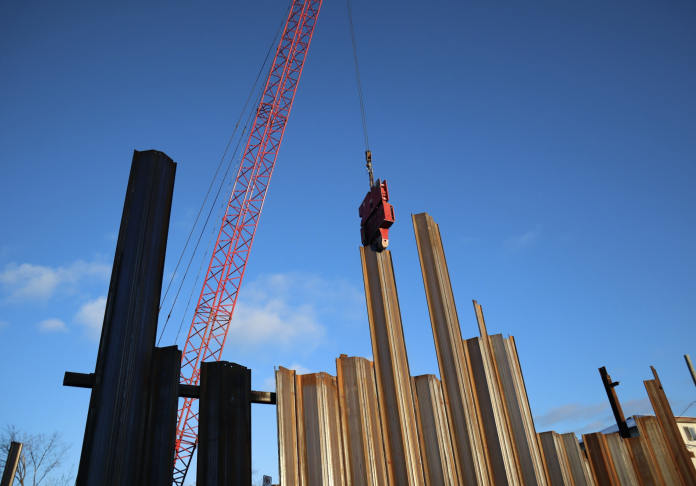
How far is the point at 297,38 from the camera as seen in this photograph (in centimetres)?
3362

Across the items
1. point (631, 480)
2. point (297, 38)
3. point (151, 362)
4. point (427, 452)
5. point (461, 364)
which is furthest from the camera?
point (297, 38)

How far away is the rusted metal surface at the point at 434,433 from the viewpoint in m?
6.43

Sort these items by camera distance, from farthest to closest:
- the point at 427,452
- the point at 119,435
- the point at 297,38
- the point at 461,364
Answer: the point at 297,38, the point at 461,364, the point at 427,452, the point at 119,435

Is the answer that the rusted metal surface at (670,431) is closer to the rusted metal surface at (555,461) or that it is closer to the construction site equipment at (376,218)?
the rusted metal surface at (555,461)

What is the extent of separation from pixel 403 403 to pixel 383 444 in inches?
23.0

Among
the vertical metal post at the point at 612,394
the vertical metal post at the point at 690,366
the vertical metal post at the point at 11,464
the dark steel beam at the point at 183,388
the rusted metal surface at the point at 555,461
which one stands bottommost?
the rusted metal surface at the point at 555,461

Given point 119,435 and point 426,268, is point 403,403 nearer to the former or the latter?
point 426,268

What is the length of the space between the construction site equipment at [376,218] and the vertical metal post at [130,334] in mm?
4133

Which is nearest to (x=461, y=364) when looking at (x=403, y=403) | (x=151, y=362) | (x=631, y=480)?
(x=403, y=403)

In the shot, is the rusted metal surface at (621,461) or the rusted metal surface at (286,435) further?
the rusted metal surface at (621,461)

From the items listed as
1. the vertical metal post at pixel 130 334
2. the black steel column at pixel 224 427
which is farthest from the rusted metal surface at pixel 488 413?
the vertical metal post at pixel 130 334

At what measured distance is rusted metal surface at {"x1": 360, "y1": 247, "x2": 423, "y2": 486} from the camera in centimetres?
638

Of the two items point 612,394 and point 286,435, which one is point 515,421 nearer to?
point 286,435

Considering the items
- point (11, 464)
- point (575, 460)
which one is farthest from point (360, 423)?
point (11, 464)
